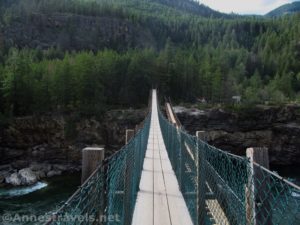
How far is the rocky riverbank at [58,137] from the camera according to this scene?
110ft

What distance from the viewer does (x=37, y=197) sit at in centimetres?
2088

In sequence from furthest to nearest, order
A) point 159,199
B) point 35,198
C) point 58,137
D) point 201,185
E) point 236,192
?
point 58,137
point 35,198
point 159,199
point 201,185
point 236,192

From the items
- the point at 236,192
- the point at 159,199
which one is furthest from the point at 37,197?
the point at 236,192

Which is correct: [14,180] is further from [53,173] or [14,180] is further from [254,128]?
[254,128]

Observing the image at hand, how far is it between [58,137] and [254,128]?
22910 mm

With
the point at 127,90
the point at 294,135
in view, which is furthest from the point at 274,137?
the point at 127,90

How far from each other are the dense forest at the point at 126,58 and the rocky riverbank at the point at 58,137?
1.62 meters

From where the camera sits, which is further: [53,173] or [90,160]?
[53,173]

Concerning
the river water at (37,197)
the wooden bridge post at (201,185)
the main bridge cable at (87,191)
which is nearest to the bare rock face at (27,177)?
the river water at (37,197)

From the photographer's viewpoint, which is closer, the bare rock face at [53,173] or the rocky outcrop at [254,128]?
the bare rock face at [53,173]

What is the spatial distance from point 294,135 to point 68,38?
6215 centimetres

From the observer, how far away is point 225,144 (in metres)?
38.3

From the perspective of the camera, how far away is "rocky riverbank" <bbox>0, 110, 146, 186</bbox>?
33438 mm

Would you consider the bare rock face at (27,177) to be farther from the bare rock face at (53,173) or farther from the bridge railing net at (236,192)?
the bridge railing net at (236,192)
